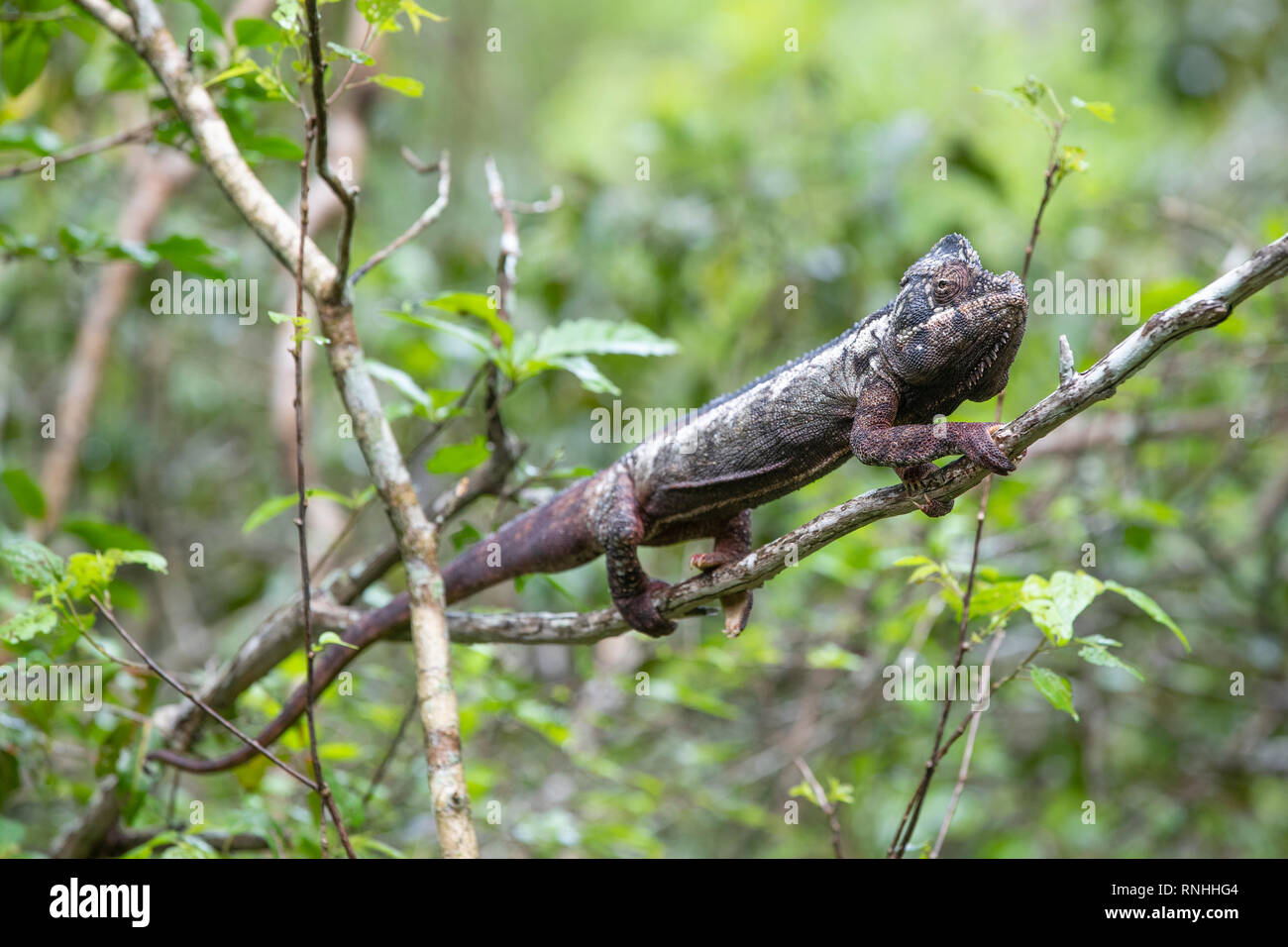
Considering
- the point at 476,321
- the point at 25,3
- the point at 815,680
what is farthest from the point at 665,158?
the point at 25,3

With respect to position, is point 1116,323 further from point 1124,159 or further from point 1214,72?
point 1124,159

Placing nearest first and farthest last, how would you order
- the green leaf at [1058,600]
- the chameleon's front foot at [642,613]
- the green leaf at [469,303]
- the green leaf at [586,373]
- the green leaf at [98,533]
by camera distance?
the green leaf at [1058,600] → the green leaf at [469,303] → the chameleon's front foot at [642,613] → the green leaf at [586,373] → the green leaf at [98,533]

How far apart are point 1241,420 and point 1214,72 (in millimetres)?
3088

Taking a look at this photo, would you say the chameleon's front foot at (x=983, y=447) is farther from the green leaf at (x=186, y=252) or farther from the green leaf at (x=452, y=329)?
the green leaf at (x=186, y=252)

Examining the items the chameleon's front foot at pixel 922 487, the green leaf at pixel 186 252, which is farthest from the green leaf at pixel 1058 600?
the green leaf at pixel 186 252

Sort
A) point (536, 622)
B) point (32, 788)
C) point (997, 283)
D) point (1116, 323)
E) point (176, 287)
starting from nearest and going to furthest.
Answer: point (997, 283)
point (536, 622)
point (32, 788)
point (176, 287)
point (1116, 323)

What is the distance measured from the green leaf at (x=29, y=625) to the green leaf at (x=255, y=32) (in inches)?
72.2

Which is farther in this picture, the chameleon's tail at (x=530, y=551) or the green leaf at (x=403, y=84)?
the chameleon's tail at (x=530, y=551)

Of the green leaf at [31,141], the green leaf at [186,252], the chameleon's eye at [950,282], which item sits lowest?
the chameleon's eye at [950,282]

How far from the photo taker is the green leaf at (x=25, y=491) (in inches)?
157

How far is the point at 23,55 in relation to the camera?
12.5ft

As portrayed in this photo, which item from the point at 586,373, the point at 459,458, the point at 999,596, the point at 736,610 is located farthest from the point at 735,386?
the point at 999,596

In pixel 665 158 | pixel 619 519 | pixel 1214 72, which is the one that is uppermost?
pixel 1214 72

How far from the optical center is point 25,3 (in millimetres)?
3697
